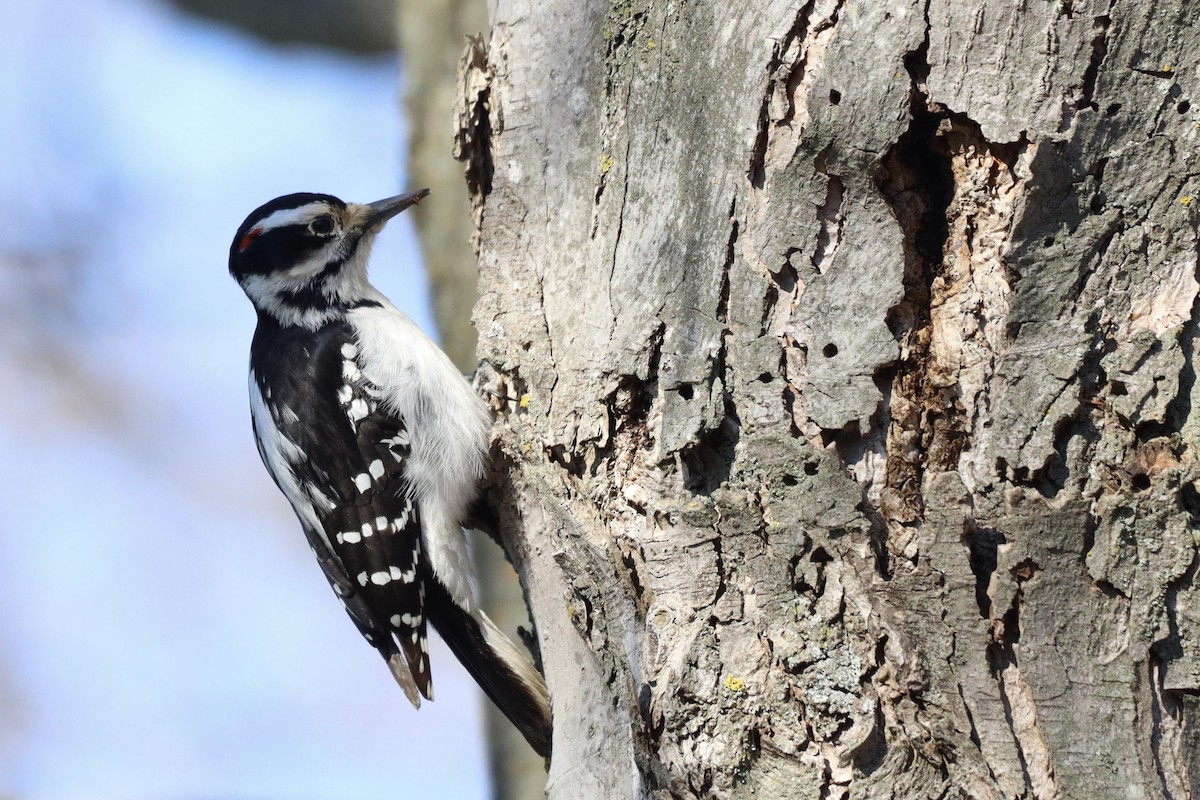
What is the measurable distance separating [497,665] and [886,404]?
1751 millimetres

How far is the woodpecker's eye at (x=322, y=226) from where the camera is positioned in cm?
395

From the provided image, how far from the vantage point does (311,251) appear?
3961mm

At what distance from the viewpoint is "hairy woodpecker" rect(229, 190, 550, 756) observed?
135 inches

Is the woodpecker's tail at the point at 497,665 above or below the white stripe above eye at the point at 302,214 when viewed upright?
below

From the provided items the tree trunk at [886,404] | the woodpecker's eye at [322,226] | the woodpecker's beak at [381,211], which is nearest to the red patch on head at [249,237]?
the woodpecker's eye at [322,226]

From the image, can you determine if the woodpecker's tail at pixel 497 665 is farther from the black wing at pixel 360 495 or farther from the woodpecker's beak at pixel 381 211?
the woodpecker's beak at pixel 381 211

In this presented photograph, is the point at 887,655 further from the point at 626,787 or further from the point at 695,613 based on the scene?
the point at 626,787

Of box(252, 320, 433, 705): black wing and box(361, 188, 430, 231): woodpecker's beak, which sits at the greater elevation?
box(361, 188, 430, 231): woodpecker's beak

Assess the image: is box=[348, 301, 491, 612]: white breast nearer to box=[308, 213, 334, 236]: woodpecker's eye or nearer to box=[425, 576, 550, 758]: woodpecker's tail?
box=[425, 576, 550, 758]: woodpecker's tail

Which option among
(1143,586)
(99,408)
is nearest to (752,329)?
(1143,586)

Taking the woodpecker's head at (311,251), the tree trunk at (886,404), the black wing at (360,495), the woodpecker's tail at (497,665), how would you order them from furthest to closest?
the woodpecker's head at (311,251) → the black wing at (360,495) → the woodpecker's tail at (497,665) → the tree trunk at (886,404)

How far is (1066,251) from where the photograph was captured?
1.77 meters

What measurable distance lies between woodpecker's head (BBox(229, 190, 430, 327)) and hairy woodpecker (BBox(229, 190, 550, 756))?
69mm

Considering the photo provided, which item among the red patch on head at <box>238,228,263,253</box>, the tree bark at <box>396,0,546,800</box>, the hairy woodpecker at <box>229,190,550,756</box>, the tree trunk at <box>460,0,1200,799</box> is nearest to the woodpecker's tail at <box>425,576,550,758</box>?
the hairy woodpecker at <box>229,190,550,756</box>
